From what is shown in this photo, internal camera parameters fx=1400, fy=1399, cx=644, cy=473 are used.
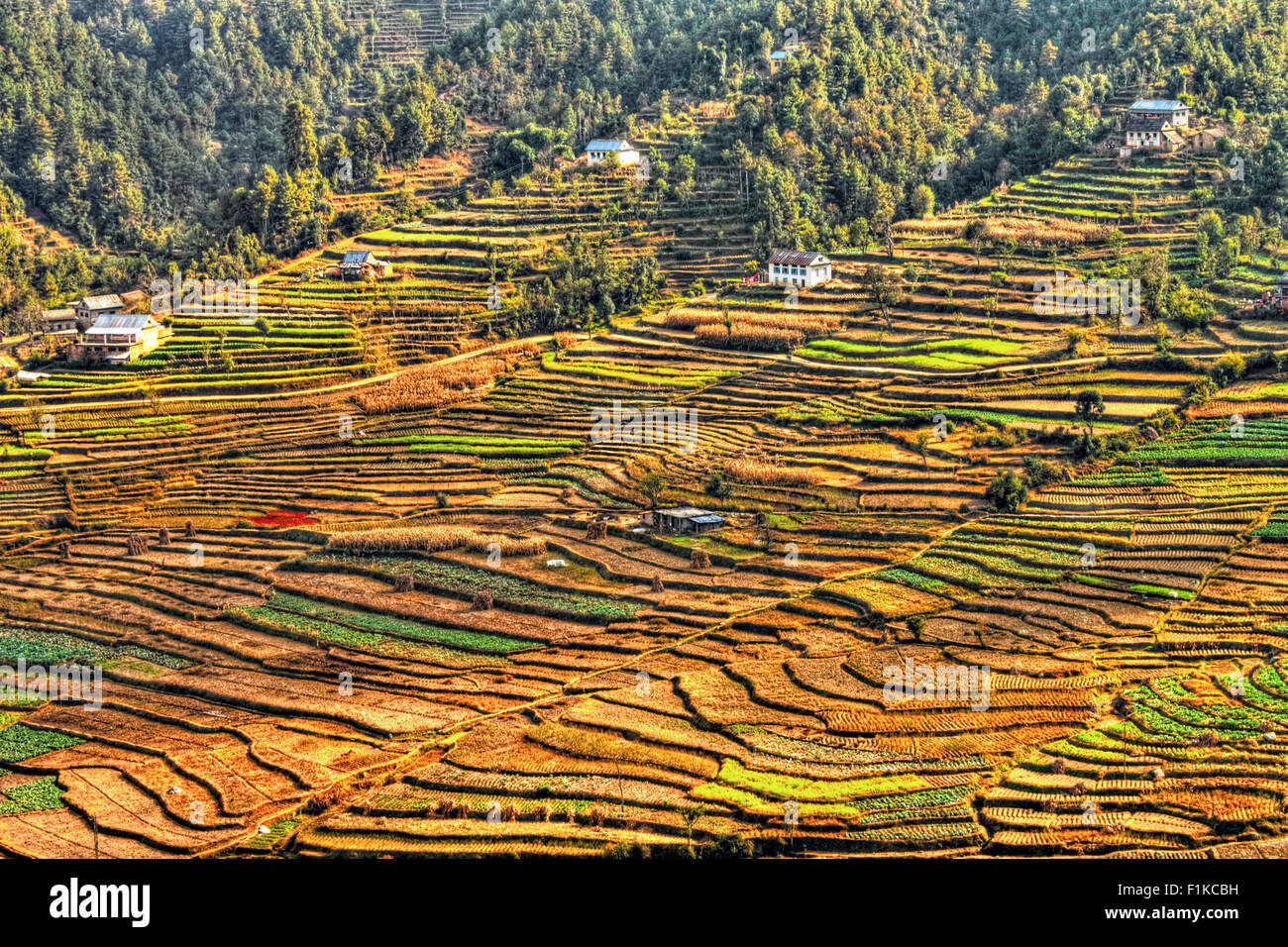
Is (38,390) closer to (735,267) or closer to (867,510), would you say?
(735,267)

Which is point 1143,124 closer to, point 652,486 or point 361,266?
point 652,486

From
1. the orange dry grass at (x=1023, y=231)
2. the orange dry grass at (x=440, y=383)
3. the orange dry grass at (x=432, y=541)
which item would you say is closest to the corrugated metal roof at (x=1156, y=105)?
the orange dry grass at (x=1023, y=231)

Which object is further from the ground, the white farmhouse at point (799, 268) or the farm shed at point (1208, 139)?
the farm shed at point (1208, 139)

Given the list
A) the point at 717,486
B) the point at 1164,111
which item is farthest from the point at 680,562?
the point at 1164,111

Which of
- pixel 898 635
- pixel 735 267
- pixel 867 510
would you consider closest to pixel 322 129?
pixel 735 267

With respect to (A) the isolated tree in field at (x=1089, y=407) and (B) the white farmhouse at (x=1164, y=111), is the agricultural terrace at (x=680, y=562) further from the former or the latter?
(B) the white farmhouse at (x=1164, y=111)

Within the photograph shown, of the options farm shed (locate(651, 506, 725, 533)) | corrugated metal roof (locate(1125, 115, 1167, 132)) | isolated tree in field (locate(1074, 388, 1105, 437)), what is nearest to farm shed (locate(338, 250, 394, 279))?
farm shed (locate(651, 506, 725, 533))
